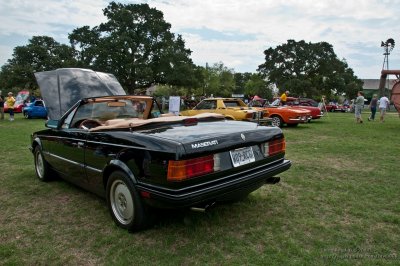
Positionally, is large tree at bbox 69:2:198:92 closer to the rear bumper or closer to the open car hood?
the open car hood

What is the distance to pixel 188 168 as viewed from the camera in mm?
2816

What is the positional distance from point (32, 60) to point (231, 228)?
50.4m

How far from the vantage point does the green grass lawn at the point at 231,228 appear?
2830 millimetres

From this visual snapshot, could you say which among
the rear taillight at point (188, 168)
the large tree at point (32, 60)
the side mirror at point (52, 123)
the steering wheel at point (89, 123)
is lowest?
the rear taillight at point (188, 168)

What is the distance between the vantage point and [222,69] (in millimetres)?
72188

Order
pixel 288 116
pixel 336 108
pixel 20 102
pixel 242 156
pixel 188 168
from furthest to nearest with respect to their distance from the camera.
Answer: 1. pixel 336 108
2. pixel 20 102
3. pixel 288 116
4. pixel 242 156
5. pixel 188 168

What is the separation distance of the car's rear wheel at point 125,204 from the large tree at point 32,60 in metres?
41.0

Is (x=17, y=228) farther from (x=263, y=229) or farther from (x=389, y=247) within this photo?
(x=389, y=247)

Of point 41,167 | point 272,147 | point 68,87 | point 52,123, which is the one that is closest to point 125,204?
point 272,147

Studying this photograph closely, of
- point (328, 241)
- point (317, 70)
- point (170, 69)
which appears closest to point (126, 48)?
point (170, 69)

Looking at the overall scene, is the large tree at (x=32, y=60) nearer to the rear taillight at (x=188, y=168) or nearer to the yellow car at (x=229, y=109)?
the yellow car at (x=229, y=109)

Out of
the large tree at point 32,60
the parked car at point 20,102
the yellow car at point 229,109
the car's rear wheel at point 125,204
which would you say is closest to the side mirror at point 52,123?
the car's rear wheel at point 125,204

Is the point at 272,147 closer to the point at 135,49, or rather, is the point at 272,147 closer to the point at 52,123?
the point at 52,123

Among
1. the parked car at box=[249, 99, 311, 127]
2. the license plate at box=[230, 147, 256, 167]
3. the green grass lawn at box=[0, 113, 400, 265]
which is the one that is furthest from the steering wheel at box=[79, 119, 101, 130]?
the parked car at box=[249, 99, 311, 127]
